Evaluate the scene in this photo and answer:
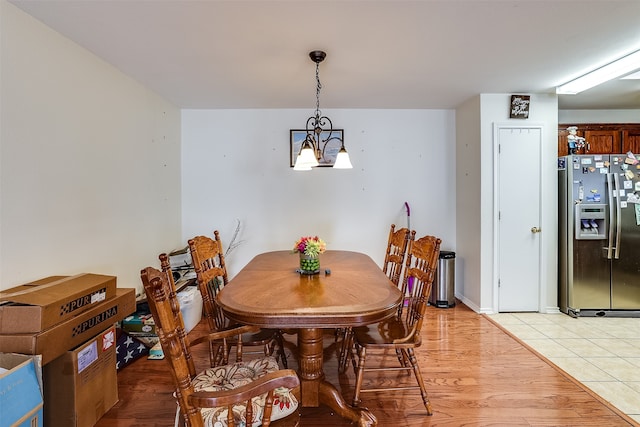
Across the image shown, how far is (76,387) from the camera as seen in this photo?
1576 millimetres

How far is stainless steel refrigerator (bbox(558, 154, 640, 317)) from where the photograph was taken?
3.08 metres

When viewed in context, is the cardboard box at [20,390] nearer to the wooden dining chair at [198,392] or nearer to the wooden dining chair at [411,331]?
the wooden dining chair at [198,392]

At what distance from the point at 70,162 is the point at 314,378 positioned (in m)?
2.23

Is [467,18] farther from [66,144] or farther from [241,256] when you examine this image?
[241,256]

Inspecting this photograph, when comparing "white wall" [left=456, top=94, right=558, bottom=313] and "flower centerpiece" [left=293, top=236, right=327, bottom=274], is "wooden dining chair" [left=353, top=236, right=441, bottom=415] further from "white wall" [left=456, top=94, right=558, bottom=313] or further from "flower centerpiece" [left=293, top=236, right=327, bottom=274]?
Answer: "white wall" [left=456, top=94, right=558, bottom=313]

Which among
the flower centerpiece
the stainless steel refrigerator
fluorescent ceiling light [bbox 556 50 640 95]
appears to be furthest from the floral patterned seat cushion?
fluorescent ceiling light [bbox 556 50 640 95]

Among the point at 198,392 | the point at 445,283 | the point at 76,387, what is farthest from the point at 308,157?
the point at 445,283

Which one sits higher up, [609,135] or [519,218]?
[609,135]

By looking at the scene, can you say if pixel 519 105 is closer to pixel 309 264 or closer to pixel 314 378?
pixel 309 264

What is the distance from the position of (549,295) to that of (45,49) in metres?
4.95

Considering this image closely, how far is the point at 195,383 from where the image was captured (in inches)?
52.6

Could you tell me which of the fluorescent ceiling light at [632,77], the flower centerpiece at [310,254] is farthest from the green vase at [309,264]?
the fluorescent ceiling light at [632,77]

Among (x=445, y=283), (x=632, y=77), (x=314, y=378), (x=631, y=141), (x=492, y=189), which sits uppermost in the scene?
(x=632, y=77)

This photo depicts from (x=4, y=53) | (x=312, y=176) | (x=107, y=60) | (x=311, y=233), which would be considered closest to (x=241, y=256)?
(x=311, y=233)
